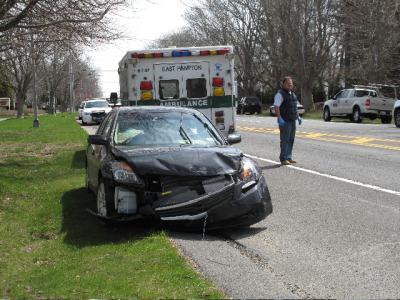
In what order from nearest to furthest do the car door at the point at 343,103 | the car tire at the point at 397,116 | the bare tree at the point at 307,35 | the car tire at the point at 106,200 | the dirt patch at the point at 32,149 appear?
the car tire at the point at 106,200 < the dirt patch at the point at 32,149 < the car tire at the point at 397,116 < the car door at the point at 343,103 < the bare tree at the point at 307,35

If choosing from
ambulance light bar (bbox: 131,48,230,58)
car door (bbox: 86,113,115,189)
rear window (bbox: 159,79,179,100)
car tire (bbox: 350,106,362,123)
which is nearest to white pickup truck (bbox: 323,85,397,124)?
car tire (bbox: 350,106,362,123)

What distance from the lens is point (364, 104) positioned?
99.1ft

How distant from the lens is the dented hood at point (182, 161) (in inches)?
256

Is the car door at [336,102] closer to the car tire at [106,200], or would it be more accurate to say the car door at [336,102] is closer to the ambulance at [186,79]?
the ambulance at [186,79]

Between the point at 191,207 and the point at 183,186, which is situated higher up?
the point at 183,186

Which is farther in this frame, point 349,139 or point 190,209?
point 349,139

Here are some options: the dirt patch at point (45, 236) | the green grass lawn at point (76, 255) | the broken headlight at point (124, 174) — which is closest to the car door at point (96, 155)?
the green grass lawn at point (76, 255)

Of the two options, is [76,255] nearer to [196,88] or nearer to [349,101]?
[196,88]

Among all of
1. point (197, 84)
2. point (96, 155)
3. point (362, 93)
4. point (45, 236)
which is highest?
point (197, 84)

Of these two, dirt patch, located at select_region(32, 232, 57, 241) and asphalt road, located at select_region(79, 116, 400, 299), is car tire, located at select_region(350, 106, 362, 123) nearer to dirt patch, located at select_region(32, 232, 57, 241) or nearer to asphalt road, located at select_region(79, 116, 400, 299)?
asphalt road, located at select_region(79, 116, 400, 299)

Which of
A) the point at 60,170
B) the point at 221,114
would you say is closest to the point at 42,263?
the point at 60,170

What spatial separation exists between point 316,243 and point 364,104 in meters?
25.2

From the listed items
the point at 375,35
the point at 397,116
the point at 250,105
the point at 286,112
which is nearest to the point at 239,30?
the point at 250,105

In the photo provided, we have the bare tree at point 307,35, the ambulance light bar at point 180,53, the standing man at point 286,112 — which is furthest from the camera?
the bare tree at point 307,35
